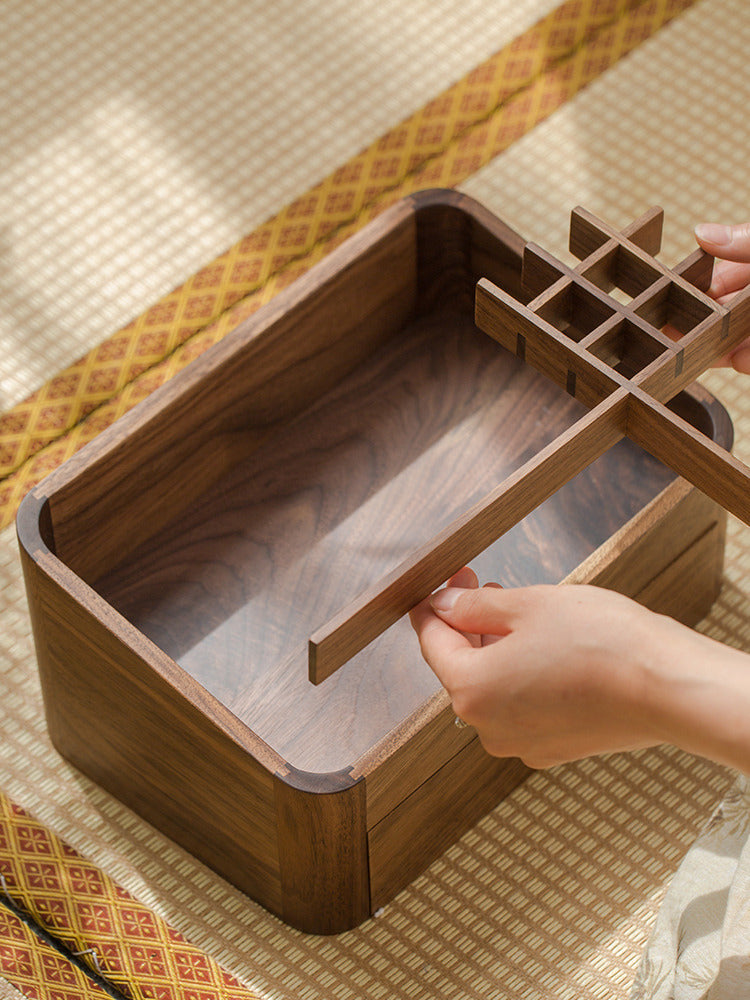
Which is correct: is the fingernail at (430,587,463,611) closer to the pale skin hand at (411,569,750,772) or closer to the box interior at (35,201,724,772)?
the pale skin hand at (411,569,750,772)

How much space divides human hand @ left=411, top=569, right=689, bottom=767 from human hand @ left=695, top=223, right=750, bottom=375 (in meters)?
0.27

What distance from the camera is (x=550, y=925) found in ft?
3.31

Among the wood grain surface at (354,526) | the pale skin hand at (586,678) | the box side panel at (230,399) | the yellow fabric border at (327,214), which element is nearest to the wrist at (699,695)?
the pale skin hand at (586,678)

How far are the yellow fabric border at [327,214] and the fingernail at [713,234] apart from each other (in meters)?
0.49

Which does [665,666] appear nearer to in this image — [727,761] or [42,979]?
[727,761]

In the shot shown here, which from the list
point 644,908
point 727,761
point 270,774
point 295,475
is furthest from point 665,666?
point 295,475

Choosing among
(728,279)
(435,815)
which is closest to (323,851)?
(435,815)

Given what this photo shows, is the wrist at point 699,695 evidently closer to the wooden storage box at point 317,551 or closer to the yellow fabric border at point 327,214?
the wooden storage box at point 317,551

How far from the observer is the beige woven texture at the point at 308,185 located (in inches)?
39.6

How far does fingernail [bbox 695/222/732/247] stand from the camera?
3.05ft

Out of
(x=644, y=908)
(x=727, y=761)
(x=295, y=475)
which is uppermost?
(x=727, y=761)

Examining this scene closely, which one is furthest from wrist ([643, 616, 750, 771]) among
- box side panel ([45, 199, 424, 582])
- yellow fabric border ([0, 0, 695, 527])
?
yellow fabric border ([0, 0, 695, 527])

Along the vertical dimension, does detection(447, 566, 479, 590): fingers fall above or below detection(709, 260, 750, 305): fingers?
below

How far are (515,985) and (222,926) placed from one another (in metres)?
0.20
